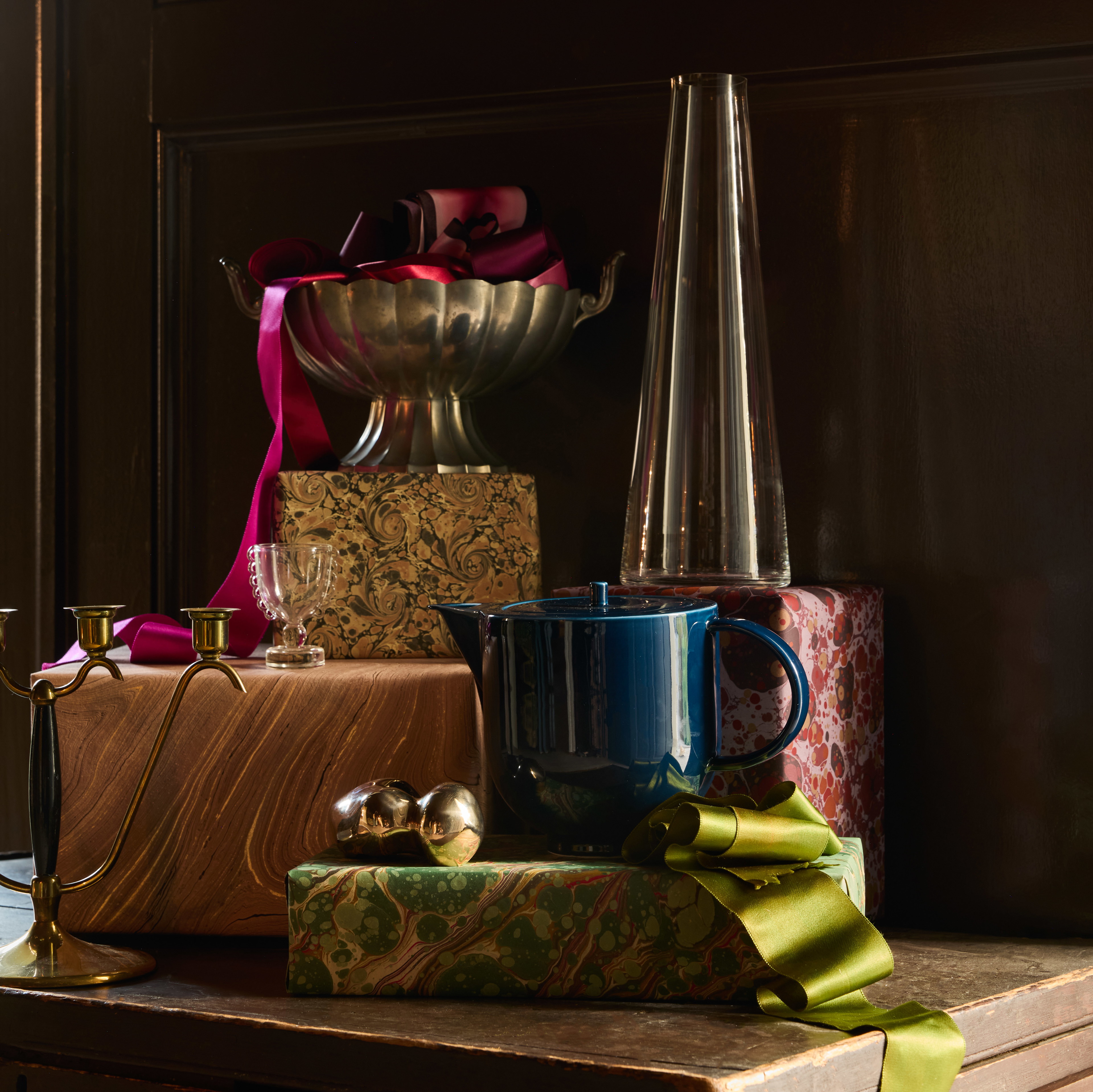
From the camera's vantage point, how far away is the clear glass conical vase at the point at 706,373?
0.82 m

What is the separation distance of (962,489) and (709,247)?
24 cm

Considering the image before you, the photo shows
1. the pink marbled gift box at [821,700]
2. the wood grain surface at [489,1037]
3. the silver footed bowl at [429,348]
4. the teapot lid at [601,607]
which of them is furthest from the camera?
the silver footed bowl at [429,348]

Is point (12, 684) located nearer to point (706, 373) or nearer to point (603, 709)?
point (603, 709)

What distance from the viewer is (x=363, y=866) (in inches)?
24.5

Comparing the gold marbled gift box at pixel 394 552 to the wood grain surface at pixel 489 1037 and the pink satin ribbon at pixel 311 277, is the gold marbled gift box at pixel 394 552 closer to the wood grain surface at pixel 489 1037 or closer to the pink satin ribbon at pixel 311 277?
the pink satin ribbon at pixel 311 277

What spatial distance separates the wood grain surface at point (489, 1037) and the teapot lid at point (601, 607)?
18cm

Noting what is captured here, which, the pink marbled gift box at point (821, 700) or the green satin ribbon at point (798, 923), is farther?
the pink marbled gift box at point (821, 700)

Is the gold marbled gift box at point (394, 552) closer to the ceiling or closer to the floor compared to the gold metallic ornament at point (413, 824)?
closer to the ceiling

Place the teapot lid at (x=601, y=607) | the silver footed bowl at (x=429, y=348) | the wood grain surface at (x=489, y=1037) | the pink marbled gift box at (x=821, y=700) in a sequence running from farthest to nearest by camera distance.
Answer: the silver footed bowl at (x=429, y=348) → the pink marbled gift box at (x=821, y=700) → the teapot lid at (x=601, y=607) → the wood grain surface at (x=489, y=1037)

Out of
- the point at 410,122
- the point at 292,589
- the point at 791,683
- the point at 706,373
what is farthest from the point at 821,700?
the point at 410,122

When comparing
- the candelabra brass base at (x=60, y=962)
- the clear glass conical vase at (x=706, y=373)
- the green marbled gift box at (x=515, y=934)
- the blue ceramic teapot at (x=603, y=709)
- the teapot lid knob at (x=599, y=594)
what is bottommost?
the candelabra brass base at (x=60, y=962)

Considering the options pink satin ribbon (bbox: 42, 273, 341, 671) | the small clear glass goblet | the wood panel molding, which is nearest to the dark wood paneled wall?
the wood panel molding

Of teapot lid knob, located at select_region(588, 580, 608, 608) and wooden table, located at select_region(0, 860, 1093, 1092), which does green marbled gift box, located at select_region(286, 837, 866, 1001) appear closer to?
wooden table, located at select_region(0, 860, 1093, 1092)

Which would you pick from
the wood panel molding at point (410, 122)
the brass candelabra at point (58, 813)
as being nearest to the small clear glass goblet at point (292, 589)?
the brass candelabra at point (58, 813)
